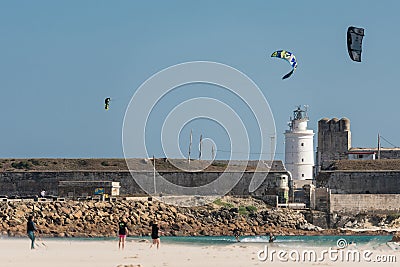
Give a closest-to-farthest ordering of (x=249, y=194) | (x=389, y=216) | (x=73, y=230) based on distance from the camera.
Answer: (x=73, y=230) → (x=389, y=216) → (x=249, y=194)

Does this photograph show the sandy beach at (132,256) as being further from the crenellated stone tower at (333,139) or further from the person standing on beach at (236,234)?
the crenellated stone tower at (333,139)

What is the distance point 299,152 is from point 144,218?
19919mm

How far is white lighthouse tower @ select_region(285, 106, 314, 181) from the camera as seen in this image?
173 ft

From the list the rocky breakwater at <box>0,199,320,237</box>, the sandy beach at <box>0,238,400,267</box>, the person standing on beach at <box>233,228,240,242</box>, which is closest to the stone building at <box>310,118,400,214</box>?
the rocky breakwater at <box>0,199,320,237</box>

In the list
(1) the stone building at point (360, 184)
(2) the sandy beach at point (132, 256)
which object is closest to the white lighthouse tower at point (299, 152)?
(1) the stone building at point (360, 184)

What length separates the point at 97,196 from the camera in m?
40.0

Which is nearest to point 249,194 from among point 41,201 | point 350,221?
point 350,221

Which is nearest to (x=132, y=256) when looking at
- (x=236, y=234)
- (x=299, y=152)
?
(x=236, y=234)

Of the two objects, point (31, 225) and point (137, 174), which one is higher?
point (137, 174)

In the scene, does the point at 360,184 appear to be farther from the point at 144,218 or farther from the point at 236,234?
the point at 236,234

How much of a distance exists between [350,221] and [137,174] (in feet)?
31.8

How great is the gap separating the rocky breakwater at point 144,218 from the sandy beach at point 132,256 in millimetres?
9104

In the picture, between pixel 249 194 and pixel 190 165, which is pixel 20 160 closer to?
pixel 190 165

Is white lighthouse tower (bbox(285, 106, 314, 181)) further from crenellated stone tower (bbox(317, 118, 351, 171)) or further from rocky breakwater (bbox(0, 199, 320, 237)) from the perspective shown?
rocky breakwater (bbox(0, 199, 320, 237))
